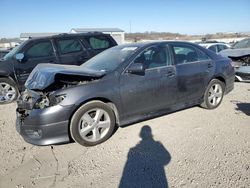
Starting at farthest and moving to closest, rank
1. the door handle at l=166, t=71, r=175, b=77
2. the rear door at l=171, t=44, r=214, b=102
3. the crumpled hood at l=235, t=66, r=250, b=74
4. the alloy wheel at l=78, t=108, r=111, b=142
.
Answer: the crumpled hood at l=235, t=66, r=250, b=74
the rear door at l=171, t=44, r=214, b=102
the door handle at l=166, t=71, r=175, b=77
the alloy wheel at l=78, t=108, r=111, b=142

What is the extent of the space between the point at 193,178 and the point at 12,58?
592cm

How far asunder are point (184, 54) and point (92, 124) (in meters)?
2.43

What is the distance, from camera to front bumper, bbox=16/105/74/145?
363 centimetres

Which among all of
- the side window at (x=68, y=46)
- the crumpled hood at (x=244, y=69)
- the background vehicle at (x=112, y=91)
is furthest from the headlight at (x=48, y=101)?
the crumpled hood at (x=244, y=69)

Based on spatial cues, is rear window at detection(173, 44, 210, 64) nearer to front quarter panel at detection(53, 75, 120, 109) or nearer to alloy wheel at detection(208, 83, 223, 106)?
alloy wheel at detection(208, 83, 223, 106)

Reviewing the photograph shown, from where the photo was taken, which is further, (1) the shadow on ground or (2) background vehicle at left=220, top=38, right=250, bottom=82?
(2) background vehicle at left=220, top=38, right=250, bottom=82

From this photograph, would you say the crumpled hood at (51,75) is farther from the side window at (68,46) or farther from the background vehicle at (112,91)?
the side window at (68,46)

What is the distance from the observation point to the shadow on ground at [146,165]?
2900mm

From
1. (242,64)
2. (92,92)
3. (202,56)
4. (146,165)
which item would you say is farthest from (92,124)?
(242,64)

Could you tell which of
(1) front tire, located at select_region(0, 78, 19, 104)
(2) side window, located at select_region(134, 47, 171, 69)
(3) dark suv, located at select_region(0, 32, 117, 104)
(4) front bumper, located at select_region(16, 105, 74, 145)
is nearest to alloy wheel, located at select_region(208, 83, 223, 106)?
(2) side window, located at select_region(134, 47, 171, 69)

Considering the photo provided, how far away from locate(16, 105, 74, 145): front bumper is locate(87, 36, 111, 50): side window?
14.8 ft

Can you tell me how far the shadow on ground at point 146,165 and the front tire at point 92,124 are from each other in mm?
591

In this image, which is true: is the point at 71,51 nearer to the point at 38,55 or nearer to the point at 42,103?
the point at 38,55

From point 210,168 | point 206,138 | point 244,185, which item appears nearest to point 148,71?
point 206,138
